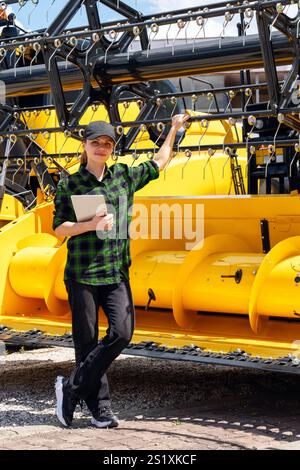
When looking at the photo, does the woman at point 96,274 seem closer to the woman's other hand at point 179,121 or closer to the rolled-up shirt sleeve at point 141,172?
the rolled-up shirt sleeve at point 141,172

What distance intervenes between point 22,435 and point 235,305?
1.48m

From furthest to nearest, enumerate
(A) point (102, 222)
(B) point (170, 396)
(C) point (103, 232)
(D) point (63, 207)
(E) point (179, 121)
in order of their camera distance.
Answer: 1. (B) point (170, 396)
2. (E) point (179, 121)
3. (D) point (63, 207)
4. (C) point (103, 232)
5. (A) point (102, 222)

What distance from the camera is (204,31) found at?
231 inches

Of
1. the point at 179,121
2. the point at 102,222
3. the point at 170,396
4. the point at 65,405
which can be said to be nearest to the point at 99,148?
the point at 102,222

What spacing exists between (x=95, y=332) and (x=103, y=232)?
1.86ft

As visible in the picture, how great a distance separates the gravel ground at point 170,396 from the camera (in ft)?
17.2

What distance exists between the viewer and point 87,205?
5.04m

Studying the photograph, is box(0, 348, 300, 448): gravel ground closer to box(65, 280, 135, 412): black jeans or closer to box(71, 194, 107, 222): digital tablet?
box(65, 280, 135, 412): black jeans

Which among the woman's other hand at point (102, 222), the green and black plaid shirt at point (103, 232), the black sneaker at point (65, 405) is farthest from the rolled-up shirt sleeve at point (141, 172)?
the black sneaker at point (65, 405)

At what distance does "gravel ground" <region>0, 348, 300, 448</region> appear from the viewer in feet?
17.2

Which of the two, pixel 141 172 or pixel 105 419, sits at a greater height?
pixel 141 172

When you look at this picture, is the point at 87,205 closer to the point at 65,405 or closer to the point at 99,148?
the point at 99,148

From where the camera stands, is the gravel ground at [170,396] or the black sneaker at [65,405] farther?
the gravel ground at [170,396]

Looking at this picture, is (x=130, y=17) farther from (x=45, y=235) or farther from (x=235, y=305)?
(x=235, y=305)
